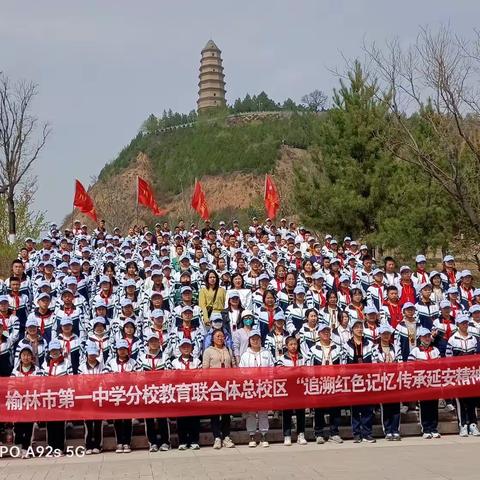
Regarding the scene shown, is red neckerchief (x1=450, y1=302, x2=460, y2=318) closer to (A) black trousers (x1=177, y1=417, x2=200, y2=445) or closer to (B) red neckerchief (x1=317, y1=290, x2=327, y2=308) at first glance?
(B) red neckerchief (x1=317, y1=290, x2=327, y2=308)

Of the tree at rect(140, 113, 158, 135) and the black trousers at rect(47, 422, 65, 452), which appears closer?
the black trousers at rect(47, 422, 65, 452)

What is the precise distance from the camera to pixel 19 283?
10.6 m

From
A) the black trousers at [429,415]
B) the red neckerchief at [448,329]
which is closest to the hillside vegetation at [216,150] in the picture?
the red neckerchief at [448,329]

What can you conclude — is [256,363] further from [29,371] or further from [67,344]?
[29,371]

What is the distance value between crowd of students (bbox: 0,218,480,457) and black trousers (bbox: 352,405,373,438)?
1 centimetres

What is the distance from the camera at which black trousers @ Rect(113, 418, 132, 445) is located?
842cm

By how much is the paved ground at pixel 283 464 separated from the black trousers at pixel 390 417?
0.24m

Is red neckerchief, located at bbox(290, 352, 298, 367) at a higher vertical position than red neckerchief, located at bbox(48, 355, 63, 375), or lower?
lower

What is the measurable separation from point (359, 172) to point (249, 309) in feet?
40.1

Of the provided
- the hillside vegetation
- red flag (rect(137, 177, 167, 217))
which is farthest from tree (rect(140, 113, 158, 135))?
red flag (rect(137, 177, 167, 217))

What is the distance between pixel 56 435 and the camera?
8328 millimetres

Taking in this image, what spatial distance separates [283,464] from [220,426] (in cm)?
137

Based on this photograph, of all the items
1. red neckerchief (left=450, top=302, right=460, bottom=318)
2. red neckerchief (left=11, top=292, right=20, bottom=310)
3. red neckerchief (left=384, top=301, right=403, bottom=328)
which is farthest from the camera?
red neckerchief (left=11, top=292, right=20, bottom=310)

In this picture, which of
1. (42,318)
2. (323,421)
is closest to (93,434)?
(42,318)
